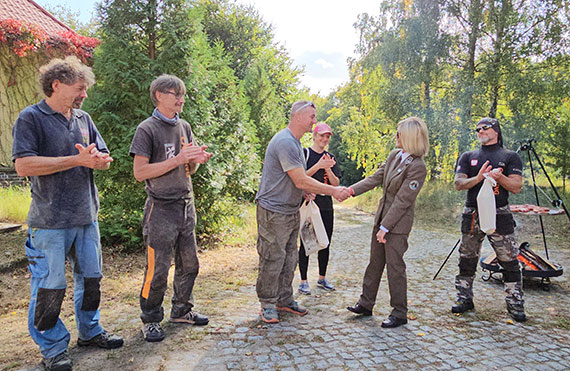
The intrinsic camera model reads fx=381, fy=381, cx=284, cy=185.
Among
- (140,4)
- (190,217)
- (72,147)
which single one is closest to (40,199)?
(72,147)

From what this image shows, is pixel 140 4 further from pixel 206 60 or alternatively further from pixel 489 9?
pixel 489 9

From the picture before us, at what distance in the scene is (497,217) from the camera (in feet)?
14.4

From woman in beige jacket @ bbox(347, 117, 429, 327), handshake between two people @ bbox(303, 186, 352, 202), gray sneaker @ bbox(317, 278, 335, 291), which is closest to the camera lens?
woman in beige jacket @ bbox(347, 117, 429, 327)

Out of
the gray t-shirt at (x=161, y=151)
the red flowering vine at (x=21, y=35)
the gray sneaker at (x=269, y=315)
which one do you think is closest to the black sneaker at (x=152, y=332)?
the gray sneaker at (x=269, y=315)

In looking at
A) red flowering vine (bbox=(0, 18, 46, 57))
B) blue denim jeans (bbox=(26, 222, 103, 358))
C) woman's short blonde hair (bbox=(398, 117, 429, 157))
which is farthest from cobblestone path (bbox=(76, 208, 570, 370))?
red flowering vine (bbox=(0, 18, 46, 57))

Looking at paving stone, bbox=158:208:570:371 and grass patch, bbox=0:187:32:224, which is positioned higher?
grass patch, bbox=0:187:32:224

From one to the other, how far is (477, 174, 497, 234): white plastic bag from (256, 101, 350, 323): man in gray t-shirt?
1707 mm

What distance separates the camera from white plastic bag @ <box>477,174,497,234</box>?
4.20 m

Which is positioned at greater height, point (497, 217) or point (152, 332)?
point (497, 217)

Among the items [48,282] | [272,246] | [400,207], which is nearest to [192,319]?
[272,246]

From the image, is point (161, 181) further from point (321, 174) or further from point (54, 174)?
point (321, 174)

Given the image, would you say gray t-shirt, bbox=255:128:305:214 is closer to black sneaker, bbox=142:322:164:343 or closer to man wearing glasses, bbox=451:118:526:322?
black sneaker, bbox=142:322:164:343

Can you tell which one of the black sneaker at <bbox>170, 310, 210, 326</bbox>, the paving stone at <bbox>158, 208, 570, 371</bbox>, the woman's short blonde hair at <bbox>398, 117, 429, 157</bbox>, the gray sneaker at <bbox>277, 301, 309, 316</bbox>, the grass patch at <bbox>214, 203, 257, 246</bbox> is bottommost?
the paving stone at <bbox>158, 208, 570, 371</bbox>

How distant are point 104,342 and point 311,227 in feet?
7.99
